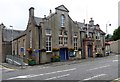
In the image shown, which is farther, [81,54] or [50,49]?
[81,54]

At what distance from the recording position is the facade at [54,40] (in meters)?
34.4

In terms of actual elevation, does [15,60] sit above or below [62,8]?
below

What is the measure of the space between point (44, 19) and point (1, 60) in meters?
12.2

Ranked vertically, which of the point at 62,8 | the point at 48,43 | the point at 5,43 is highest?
the point at 62,8

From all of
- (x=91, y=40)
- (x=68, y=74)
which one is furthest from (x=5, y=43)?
(x=68, y=74)

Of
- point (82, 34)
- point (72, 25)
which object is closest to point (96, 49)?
point (82, 34)

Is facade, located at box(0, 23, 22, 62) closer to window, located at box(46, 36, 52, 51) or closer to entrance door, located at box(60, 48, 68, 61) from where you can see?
window, located at box(46, 36, 52, 51)

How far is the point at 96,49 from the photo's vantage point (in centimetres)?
4522

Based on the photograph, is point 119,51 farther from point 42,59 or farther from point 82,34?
point 42,59

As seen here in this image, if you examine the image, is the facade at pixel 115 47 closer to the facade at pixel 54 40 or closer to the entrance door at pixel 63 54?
the facade at pixel 54 40

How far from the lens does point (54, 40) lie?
3588cm

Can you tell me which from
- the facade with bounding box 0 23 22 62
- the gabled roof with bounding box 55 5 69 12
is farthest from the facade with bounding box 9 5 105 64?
the facade with bounding box 0 23 22 62

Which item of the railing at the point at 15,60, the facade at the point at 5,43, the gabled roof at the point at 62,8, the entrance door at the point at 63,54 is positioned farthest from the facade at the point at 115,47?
the railing at the point at 15,60

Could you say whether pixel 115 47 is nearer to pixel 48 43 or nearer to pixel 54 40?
pixel 54 40
